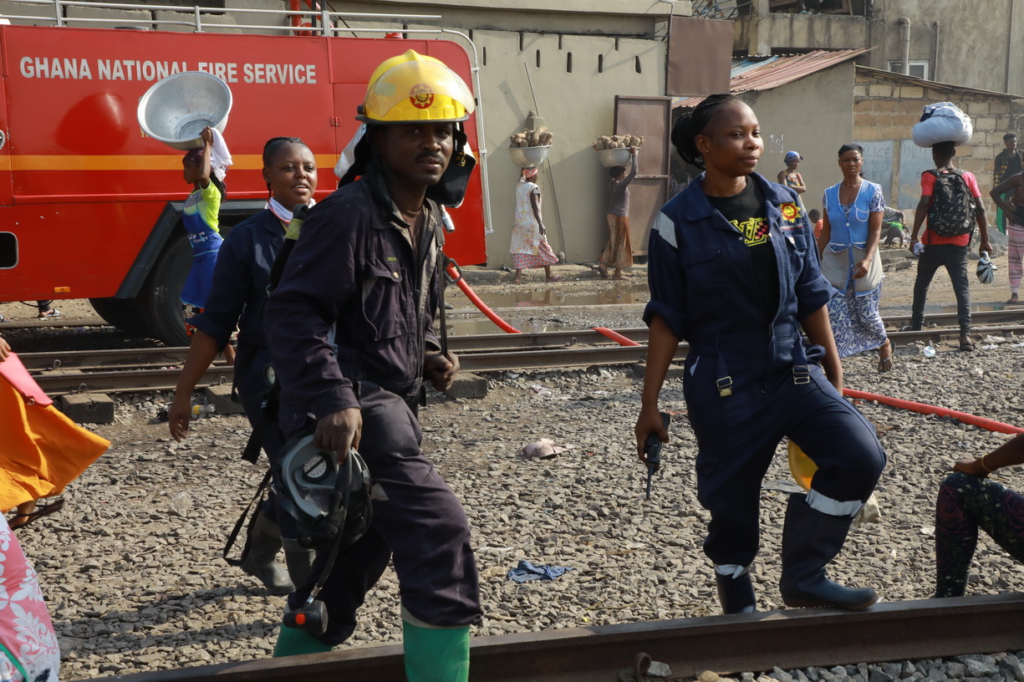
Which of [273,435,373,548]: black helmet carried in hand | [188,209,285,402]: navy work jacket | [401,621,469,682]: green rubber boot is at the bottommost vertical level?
[401,621,469,682]: green rubber boot

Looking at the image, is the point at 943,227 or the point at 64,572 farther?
the point at 943,227

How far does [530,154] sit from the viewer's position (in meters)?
16.3

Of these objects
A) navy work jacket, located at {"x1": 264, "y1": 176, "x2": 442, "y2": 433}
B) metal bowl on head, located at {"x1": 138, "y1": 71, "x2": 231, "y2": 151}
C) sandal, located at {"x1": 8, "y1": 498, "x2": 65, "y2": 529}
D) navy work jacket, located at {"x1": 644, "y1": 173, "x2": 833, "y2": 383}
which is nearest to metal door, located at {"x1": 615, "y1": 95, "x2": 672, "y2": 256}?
metal bowl on head, located at {"x1": 138, "y1": 71, "x2": 231, "y2": 151}

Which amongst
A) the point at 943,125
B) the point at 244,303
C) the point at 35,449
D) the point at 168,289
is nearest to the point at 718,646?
the point at 244,303

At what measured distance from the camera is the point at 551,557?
14.1ft

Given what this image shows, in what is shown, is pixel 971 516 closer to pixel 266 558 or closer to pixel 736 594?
pixel 736 594

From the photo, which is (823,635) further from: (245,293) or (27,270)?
(27,270)

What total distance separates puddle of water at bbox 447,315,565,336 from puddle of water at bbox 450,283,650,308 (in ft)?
5.59

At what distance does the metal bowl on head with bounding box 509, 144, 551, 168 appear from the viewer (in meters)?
16.3

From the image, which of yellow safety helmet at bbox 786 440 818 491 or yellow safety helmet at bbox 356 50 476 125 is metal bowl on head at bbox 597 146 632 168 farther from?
yellow safety helmet at bbox 356 50 476 125

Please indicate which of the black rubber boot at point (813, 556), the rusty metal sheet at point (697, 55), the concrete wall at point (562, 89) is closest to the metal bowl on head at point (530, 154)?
the concrete wall at point (562, 89)

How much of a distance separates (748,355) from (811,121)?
18.6 m

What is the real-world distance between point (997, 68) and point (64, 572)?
2625cm

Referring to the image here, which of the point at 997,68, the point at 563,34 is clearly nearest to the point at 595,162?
the point at 563,34
